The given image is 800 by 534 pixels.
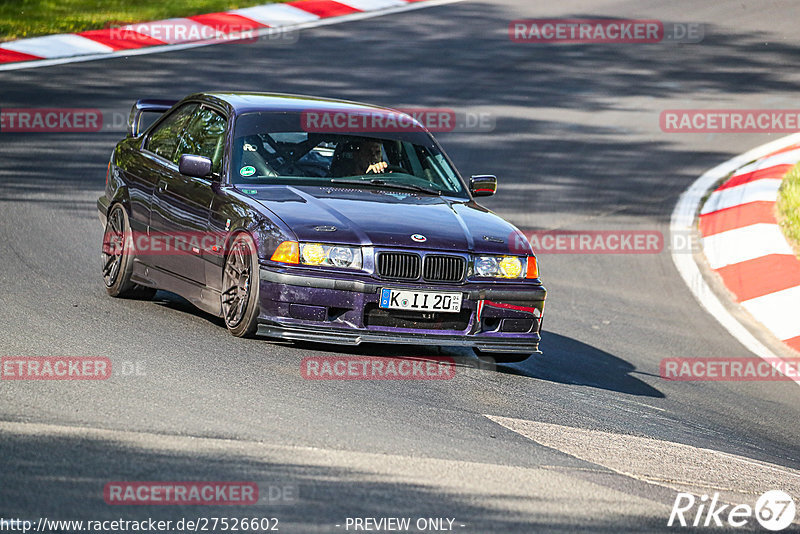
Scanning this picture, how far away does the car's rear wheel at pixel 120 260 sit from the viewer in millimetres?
8820

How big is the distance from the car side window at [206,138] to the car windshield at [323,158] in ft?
0.63

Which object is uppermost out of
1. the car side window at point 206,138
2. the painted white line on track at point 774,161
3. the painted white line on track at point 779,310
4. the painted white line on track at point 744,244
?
the car side window at point 206,138

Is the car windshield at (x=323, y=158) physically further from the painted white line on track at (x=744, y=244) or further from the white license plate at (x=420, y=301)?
the painted white line on track at (x=744, y=244)

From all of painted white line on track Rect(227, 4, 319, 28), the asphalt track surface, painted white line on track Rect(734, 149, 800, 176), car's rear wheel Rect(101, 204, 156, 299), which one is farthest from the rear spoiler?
painted white line on track Rect(227, 4, 319, 28)

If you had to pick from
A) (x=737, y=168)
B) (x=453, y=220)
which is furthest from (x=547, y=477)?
(x=737, y=168)

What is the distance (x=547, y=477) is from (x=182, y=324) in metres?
3.47

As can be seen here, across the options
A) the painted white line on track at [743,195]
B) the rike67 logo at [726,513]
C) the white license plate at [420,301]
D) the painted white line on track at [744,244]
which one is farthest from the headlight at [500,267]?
the painted white line on track at [743,195]

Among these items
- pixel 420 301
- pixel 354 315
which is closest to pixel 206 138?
pixel 354 315

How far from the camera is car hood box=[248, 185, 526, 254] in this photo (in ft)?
24.0

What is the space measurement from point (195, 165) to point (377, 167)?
A: 126 centimetres

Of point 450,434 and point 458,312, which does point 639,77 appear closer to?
point 458,312

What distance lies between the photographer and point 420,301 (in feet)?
23.9

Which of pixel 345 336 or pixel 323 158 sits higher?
pixel 323 158

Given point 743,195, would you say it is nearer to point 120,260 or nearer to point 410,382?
point 120,260
